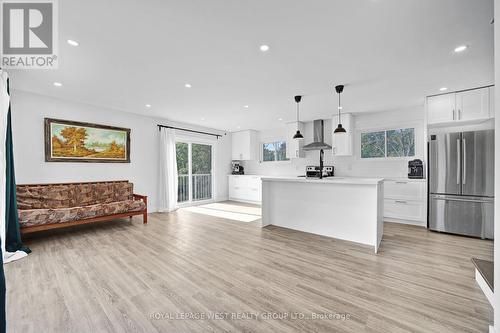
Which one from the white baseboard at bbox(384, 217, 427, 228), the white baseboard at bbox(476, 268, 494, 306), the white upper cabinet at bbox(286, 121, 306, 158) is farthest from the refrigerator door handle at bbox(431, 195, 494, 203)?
the white upper cabinet at bbox(286, 121, 306, 158)

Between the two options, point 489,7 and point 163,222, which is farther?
point 163,222

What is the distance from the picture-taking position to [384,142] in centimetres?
515

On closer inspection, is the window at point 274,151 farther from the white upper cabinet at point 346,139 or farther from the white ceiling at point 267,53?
the white ceiling at point 267,53

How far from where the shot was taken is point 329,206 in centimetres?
357

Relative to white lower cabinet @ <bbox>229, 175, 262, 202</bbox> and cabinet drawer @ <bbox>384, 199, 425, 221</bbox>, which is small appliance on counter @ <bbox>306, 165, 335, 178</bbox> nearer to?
cabinet drawer @ <bbox>384, 199, 425, 221</bbox>

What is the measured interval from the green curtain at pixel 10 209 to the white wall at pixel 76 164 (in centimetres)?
96

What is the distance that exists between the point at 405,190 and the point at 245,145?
4702mm

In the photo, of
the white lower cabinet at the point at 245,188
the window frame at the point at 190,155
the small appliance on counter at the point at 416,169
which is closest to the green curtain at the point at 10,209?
the window frame at the point at 190,155

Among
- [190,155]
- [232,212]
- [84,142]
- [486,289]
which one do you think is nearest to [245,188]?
[232,212]

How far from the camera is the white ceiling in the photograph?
1.83 metres

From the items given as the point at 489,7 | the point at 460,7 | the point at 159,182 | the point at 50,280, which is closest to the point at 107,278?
the point at 50,280

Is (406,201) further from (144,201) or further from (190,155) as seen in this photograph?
(190,155)

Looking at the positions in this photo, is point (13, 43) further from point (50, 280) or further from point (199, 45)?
point (50, 280)

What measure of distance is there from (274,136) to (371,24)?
208 inches
